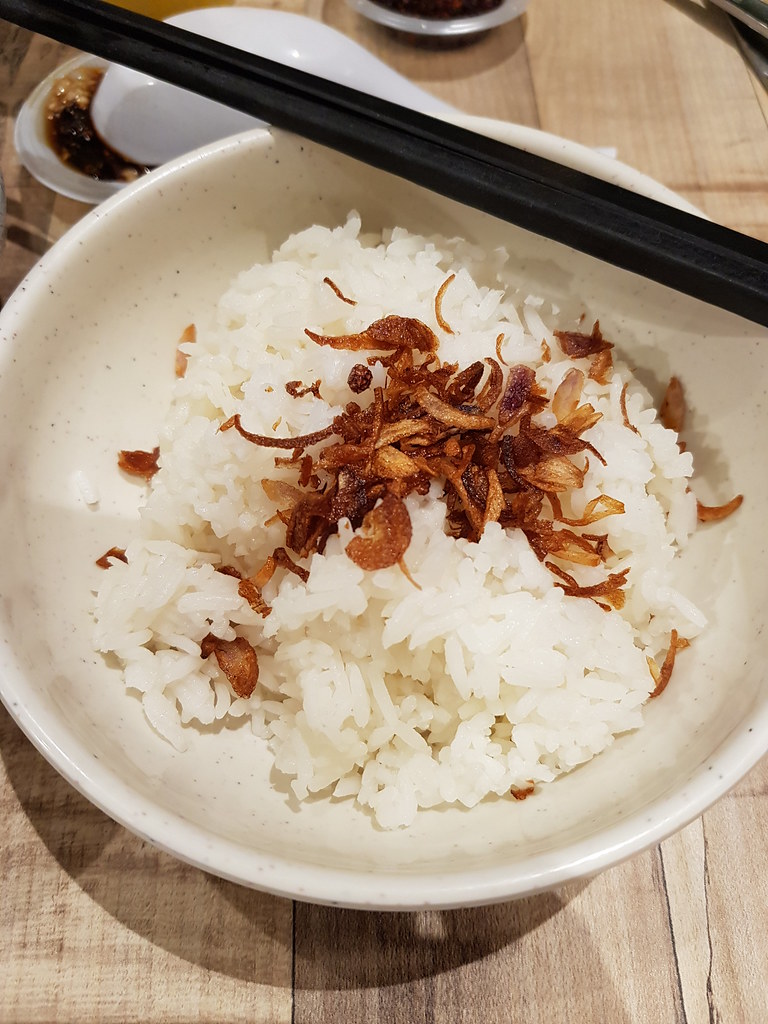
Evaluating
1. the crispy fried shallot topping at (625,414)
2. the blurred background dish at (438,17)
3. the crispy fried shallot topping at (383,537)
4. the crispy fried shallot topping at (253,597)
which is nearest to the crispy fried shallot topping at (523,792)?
the crispy fried shallot topping at (383,537)

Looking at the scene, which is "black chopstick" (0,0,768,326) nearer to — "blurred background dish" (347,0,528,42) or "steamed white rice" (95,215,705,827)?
"steamed white rice" (95,215,705,827)

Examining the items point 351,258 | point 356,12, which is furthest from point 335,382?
point 356,12

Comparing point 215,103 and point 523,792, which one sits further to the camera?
point 215,103

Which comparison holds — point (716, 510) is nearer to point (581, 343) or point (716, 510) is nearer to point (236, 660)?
point (581, 343)

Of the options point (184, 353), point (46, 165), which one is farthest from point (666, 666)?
point (46, 165)

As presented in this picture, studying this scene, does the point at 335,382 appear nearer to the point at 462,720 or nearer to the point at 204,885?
the point at 462,720

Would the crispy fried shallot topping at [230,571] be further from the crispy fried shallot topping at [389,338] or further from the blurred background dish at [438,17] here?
the blurred background dish at [438,17]
